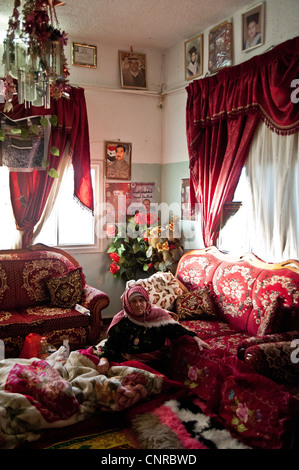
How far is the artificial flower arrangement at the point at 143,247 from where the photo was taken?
499 cm

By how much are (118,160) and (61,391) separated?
12.1 feet

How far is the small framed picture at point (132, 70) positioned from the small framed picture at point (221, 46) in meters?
1.15

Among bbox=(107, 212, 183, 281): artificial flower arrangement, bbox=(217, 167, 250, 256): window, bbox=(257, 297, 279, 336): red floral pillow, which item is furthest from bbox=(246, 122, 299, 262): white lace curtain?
bbox=(107, 212, 183, 281): artificial flower arrangement

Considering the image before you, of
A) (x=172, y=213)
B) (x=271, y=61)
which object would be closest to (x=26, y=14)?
(x=271, y=61)

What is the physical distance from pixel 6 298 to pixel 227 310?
2239 mm

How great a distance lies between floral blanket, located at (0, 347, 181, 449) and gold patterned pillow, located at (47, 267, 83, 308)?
4.86 feet

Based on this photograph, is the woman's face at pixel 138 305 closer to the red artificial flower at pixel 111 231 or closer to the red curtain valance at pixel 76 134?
the red curtain valance at pixel 76 134

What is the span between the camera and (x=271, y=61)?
3777mm

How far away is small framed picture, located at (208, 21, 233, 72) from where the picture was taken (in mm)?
4398

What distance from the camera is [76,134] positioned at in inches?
199

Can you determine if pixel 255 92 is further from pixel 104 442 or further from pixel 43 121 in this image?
pixel 104 442

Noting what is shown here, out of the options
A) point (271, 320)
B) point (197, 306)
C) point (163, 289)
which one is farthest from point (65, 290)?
point (271, 320)
